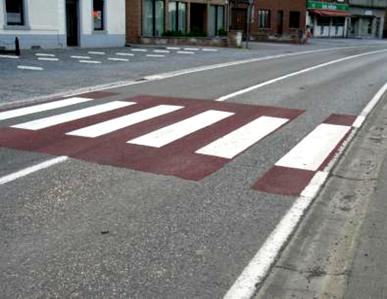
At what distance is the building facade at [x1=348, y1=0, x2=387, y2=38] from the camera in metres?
72.1

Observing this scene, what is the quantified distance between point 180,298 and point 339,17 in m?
68.8

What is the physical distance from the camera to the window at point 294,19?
194ft

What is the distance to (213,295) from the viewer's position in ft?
13.7

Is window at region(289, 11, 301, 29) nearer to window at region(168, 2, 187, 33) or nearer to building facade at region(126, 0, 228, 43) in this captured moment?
building facade at region(126, 0, 228, 43)

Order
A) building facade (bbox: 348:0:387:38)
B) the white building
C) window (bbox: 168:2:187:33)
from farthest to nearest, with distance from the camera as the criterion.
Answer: building facade (bbox: 348:0:387:38) < window (bbox: 168:2:187:33) < the white building

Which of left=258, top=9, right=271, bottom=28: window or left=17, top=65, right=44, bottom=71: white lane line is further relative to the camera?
left=258, top=9, right=271, bottom=28: window

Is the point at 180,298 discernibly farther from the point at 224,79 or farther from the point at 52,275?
the point at 224,79

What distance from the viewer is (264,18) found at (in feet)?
184

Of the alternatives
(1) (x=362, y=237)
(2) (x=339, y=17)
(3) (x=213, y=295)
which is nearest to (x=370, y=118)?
(1) (x=362, y=237)

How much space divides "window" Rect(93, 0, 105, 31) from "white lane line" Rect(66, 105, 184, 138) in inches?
860

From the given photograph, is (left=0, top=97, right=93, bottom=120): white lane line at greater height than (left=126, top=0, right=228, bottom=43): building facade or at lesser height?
lesser

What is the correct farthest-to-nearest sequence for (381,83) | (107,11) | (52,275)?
(107,11) → (381,83) → (52,275)

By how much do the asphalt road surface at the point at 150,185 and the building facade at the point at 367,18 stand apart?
63.2 m

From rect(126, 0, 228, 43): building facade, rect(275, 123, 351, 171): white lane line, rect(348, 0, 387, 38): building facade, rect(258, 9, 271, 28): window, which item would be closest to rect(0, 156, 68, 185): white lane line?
rect(275, 123, 351, 171): white lane line
